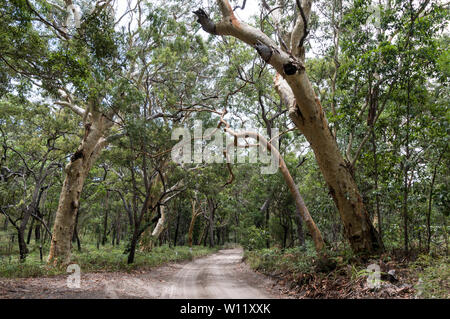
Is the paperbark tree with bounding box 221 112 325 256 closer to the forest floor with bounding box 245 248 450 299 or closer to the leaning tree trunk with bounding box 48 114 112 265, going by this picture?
the forest floor with bounding box 245 248 450 299

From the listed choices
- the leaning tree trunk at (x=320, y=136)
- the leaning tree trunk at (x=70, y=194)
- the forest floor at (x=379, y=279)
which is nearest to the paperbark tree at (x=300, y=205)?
the forest floor at (x=379, y=279)

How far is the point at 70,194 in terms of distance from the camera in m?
10.8

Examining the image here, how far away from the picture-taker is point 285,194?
51.6 ft

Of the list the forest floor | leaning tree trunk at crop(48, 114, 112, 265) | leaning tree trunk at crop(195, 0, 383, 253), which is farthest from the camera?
leaning tree trunk at crop(48, 114, 112, 265)

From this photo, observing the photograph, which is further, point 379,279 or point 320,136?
point 320,136

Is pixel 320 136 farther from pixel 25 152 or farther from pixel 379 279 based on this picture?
pixel 25 152

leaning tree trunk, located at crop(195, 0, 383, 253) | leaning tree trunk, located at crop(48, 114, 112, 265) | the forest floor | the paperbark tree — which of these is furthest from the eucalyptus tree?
the forest floor

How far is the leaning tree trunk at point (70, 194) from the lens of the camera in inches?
415

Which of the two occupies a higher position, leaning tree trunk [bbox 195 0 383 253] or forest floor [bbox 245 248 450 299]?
leaning tree trunk [bbox 195 0 383 253]

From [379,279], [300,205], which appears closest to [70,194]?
[300,205]

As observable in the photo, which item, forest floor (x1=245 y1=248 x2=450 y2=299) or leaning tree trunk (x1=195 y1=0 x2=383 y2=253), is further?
leaning tree trunk (x1=195 y1=0 x2=383 y2=253)

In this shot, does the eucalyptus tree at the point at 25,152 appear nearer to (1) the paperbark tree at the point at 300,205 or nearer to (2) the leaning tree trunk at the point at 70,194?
(2) the leaning tree trunk at the point at 70,194

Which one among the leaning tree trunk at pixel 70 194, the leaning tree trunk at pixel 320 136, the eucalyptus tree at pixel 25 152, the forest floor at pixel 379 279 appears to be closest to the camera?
the forest floor at pixel 379 279

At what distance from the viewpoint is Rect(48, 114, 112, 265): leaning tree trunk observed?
10.5m
